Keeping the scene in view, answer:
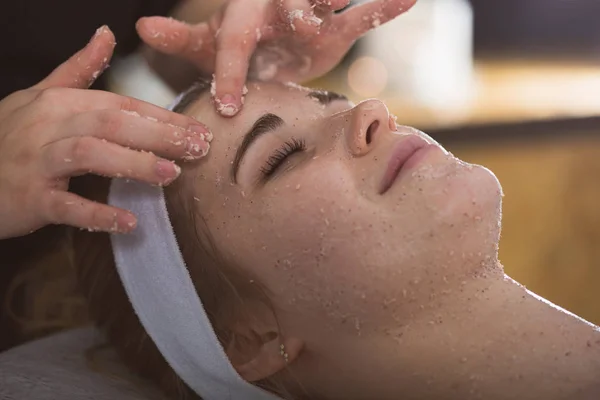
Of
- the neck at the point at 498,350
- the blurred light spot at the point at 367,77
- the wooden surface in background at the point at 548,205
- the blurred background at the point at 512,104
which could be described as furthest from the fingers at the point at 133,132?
the blurred light spot at the point at 367,77

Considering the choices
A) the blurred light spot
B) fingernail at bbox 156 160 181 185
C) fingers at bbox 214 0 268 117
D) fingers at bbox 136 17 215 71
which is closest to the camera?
fingernail at bbox 156 160 181 185

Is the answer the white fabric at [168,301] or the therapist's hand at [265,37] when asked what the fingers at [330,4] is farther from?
the white fabric at [168,301]

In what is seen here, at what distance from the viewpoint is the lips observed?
76 centimetres

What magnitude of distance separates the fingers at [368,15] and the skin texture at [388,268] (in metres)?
0.23

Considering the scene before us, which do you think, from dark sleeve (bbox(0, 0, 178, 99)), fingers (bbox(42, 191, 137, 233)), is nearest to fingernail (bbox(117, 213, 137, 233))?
fingers (bbox(42, 191, 137, 233))

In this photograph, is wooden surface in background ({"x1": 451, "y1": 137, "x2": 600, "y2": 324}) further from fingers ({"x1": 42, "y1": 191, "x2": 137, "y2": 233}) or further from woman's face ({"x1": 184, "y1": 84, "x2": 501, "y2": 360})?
fingers ({"x1": 42, "y1": 191, "x2": 137, "y2": 233})

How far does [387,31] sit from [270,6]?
1149mm

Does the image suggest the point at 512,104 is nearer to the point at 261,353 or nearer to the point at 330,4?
Result: the point at 330,4

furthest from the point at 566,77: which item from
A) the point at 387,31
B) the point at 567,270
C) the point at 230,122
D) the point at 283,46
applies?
the point at 230,122

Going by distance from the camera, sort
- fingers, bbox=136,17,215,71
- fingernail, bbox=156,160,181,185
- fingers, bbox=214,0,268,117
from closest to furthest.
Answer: fingernail, bbox=156,160,181,185, fingers, bbox=214,0,268,117, fingers, bbox=136,17,215,71

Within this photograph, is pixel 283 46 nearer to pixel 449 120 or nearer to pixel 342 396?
pixel 342 396

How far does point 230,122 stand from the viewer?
2.70 ft

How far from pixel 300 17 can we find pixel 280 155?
18cm

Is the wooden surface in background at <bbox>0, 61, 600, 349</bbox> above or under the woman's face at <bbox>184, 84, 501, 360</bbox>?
under
